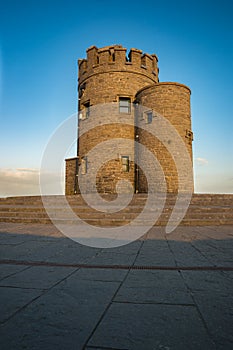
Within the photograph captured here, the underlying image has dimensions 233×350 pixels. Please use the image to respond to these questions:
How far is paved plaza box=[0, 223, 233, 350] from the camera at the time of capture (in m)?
1.43

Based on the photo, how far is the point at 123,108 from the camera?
18109 millimetres

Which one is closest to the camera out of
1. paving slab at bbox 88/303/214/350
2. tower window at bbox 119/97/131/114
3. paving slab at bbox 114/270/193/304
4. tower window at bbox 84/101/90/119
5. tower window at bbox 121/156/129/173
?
paving slab at bbox 88/303/214/350

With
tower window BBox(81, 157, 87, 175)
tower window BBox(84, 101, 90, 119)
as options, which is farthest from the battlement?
tower window BBox(81, 157, 87, 175)

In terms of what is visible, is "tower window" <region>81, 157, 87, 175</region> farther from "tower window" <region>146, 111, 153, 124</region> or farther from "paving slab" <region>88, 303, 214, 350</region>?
"paving slab" <region>88, 303, 214, 350</region>

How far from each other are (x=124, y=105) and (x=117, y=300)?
694 inches

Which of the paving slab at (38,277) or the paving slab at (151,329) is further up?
the paving slab at (151,329)

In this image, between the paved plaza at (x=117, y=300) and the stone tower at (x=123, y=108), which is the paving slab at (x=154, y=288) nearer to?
the paved plaza at (x=117, y=300)

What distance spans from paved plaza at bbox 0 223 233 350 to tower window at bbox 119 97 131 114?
51.6ft

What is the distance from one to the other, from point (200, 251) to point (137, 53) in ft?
62.8

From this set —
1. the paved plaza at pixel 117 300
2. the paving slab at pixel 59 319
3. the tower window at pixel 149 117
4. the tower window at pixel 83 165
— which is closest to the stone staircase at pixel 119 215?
the paved plaza at pixel 117 300

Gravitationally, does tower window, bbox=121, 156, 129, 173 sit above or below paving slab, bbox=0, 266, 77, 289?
above

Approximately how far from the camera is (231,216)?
8.24 meters

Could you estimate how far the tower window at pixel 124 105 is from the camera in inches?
711

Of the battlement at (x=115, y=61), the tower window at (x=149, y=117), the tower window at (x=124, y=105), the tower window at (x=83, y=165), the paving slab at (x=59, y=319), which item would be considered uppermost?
the battlement at (x=115, y=61)
